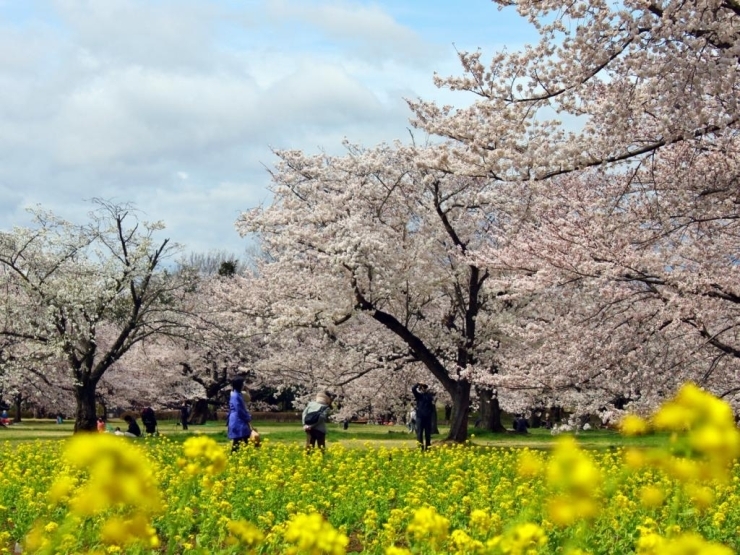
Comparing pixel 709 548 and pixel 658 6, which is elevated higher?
pixel 658 6

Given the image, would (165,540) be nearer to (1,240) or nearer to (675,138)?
(675,138)

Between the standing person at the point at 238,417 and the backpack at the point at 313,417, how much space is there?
1328mm

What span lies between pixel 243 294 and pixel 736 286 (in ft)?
60.5

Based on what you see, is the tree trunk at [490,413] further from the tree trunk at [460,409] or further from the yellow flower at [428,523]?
the yellow flower at [428,523]

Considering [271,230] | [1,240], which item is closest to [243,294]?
[271,230]

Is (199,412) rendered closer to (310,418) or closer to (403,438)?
(403,438)

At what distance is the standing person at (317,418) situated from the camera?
45.5 ft

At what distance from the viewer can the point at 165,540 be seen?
269 inches

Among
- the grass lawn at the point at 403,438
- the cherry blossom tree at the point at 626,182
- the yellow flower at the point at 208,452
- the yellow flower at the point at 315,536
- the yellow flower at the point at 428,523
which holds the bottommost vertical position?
the grass lawn at the point at 403,438

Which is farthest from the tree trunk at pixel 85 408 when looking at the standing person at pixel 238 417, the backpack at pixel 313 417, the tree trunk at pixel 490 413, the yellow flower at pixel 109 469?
the yellow flower at pixel 109 469

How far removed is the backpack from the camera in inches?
547

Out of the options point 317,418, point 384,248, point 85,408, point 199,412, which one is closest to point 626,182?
point 317,418

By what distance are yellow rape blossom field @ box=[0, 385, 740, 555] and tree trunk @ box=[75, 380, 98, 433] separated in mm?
10906

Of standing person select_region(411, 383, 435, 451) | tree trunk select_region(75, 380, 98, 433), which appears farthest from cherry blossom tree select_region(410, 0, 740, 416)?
tree trunk select_region(75, 380, 98, 433)
